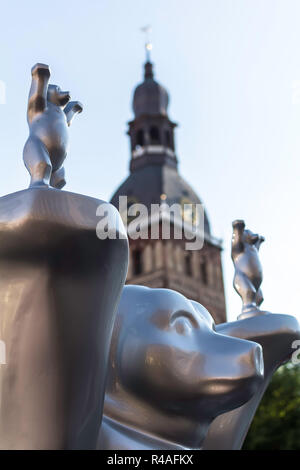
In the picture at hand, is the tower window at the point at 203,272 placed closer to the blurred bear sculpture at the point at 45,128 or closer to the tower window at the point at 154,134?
the tower window at the point at 154,134

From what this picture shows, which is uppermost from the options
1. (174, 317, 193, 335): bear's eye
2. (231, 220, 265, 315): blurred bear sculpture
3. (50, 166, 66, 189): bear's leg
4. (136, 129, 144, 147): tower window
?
(136, 129, 144, 147): tower window

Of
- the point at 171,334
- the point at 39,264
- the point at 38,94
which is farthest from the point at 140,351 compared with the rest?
the point at 38,94

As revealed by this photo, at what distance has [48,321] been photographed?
4.49 ft

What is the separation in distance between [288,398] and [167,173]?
20.6 metres

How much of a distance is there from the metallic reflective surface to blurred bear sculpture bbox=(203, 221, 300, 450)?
2.80 feet

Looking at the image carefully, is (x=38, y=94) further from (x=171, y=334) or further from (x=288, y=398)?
(x=288, y=398)

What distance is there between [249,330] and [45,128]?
1.15 meters

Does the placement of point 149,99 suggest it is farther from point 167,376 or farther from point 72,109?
point 167,376

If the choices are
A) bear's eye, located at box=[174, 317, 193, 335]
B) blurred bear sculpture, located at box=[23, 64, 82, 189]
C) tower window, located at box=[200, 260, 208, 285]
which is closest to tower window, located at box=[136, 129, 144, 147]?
tower window, located at box=[200, 260, 208, 285]

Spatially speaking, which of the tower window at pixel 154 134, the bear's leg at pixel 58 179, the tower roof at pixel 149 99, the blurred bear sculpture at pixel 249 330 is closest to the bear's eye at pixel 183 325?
the blurred bear sculpture at pixel 249 330

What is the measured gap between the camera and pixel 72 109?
1.69 m

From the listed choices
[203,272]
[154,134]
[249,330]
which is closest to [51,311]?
[249,330]

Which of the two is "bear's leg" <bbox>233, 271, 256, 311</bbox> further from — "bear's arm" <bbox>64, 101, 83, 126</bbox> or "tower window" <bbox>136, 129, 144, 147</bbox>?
"tower window" <bbox>136, 129, 144, 147</bbox>

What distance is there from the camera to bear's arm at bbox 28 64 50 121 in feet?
5.13
